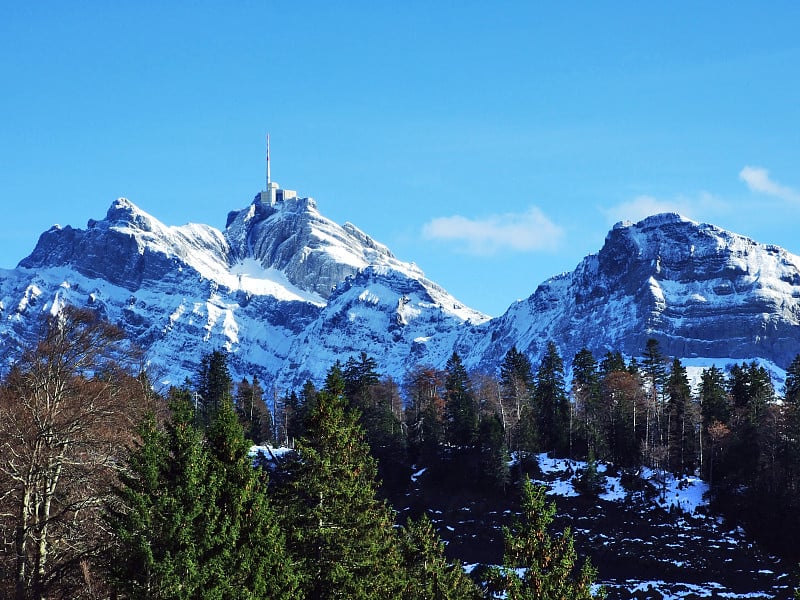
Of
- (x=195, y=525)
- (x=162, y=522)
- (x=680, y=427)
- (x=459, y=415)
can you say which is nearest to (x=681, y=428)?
(x=680, y=427)

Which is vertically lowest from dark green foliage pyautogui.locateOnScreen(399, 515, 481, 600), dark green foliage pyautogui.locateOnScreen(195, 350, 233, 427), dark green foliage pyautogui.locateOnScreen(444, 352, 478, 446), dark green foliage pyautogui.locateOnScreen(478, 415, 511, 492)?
dark green foliage pyautogui.locateOnScreen(399, 515, 481, 600)

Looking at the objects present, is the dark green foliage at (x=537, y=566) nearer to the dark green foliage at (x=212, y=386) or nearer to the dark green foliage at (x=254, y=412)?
the dark green foliage at (x=212, y=386)

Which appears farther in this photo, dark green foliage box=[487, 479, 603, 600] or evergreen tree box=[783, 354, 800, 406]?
evergreen tree box=[783, 354, 800, 406]

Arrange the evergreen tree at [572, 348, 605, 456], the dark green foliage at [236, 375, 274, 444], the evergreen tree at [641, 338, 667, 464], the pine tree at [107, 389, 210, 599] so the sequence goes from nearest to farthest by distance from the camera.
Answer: the pine tree at [107, 389, 210, 599] < the evergreen tree at [641, 338, 667, 464] < the evergreen tree at [572, 348, 605, 456] < the dark green foliage at [236, 375, 274, 444]

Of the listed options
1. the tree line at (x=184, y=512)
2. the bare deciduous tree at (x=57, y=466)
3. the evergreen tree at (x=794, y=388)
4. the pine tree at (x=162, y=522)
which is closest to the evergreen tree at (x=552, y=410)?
the evergreen tree at (x=794, y=388)

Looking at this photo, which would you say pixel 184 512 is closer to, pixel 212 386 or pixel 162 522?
pixel 162 522

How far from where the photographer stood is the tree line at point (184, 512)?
26.0 m

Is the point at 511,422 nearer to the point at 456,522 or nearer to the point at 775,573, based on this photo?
the point at 456,522

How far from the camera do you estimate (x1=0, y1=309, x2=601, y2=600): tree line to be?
2602cm

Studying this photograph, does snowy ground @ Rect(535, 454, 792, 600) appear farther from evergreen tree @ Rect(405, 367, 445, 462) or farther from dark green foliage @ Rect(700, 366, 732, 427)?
evergreen tree @ Rect(405, 367, 445, 462)

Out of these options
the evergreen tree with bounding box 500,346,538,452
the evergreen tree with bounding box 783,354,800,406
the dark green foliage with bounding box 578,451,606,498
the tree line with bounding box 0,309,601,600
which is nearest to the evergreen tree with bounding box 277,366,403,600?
the tree line with bounding box 0,309,601,600

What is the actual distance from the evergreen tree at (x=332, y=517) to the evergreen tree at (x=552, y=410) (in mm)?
66064

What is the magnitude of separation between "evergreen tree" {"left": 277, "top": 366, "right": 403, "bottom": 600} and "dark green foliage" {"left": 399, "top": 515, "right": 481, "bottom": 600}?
4.51 meters

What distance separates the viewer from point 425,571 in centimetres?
4256
